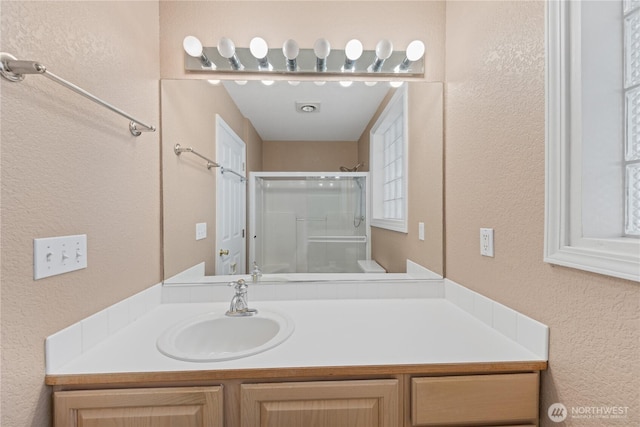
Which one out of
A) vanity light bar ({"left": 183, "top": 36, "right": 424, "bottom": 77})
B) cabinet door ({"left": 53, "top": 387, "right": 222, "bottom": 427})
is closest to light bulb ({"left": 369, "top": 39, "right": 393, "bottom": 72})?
vanity light bar ({"left": 183, "top": 36, "right": 424, "bottom": 77})

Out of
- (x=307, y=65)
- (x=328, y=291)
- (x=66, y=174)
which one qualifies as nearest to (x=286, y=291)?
(x=328, y=291)

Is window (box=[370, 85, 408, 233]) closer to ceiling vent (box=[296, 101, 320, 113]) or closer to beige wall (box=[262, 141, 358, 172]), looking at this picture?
beige wall (box=[262, 141, 358, 172])

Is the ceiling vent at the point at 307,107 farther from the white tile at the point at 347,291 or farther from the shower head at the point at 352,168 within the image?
the white tile at the point at 347,291

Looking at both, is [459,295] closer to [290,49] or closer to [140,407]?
[140,407]

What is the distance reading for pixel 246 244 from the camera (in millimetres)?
1567

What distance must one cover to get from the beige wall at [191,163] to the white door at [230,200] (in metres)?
0.03

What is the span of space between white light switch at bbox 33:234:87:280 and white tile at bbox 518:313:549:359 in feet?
4.72

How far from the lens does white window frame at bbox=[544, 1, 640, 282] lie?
0.75m

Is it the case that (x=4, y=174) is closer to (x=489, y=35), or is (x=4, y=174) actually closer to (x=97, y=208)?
(x=97, y=208)

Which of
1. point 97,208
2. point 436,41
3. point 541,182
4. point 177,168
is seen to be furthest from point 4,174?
point 436,41

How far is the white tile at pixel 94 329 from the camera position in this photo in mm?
922

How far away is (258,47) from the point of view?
4.61 feet

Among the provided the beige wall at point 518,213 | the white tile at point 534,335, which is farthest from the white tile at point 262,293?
the white tile at point 534,335

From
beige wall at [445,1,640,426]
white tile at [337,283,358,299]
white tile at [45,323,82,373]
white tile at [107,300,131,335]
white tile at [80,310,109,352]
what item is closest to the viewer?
beige wall at [445,1,640,426]
